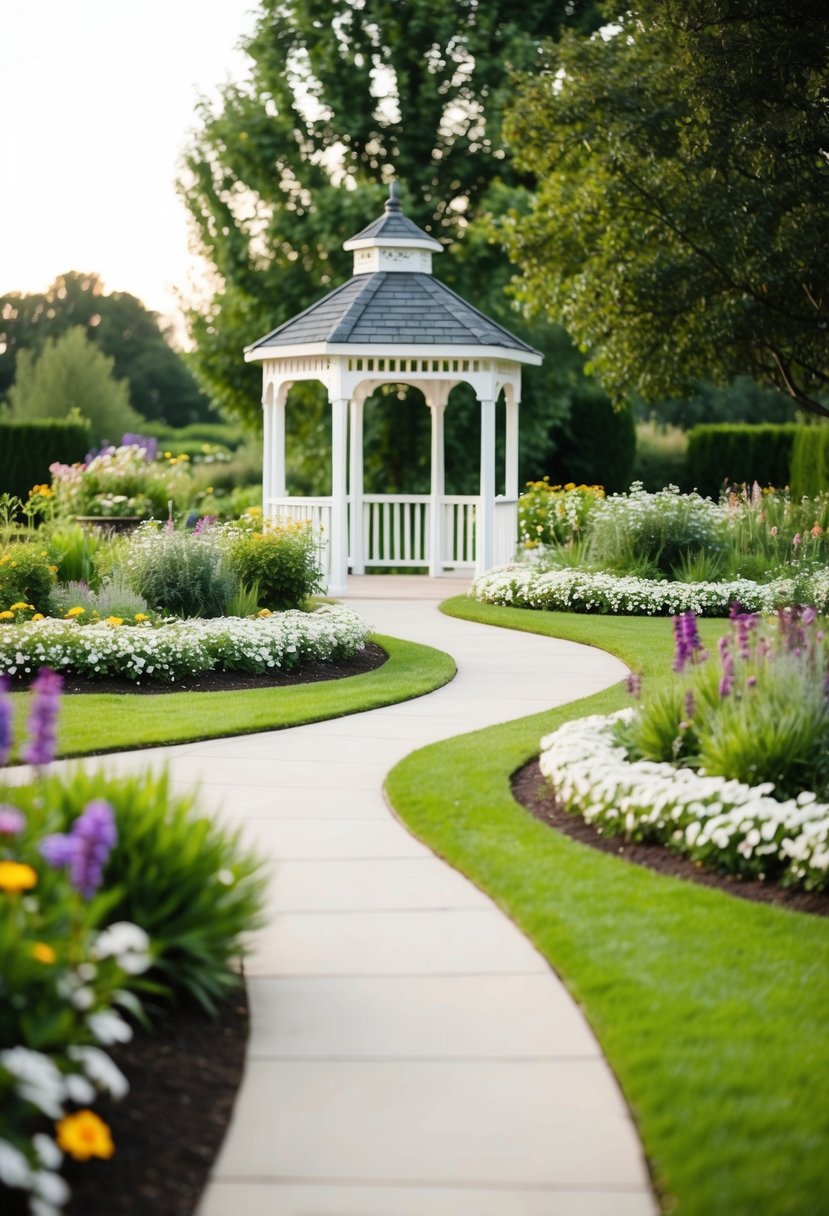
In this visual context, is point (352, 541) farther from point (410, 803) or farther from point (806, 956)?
point (806, 956)

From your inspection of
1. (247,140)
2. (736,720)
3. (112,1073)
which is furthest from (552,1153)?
(247,140)

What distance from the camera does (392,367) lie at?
18172 millimetres

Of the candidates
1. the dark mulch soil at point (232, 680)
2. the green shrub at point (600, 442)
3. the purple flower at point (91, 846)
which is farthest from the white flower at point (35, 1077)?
the green shrub at point (600, 442)

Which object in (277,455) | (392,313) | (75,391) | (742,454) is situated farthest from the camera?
(75,391)

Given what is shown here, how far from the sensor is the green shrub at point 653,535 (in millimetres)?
15641

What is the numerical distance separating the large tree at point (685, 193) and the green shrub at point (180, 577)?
4.74 meters

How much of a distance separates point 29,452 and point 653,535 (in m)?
13.6

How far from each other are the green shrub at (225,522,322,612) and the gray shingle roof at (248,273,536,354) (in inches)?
168

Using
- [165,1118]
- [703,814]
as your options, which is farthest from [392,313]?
[165,1118]

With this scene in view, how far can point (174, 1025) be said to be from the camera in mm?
3846

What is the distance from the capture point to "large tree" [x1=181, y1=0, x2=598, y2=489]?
24344 millimetres

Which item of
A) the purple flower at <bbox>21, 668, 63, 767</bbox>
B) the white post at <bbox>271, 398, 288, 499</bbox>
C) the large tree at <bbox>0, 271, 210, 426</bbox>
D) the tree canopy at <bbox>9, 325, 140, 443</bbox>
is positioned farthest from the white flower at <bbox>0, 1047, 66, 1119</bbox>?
the large tree at <bbox>0, 271, 210, 426</bbox>

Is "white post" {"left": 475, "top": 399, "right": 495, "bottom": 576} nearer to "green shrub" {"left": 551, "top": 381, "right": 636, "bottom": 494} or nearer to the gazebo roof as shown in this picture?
the gazebo roof

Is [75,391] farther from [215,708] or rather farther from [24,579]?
[215,708]
